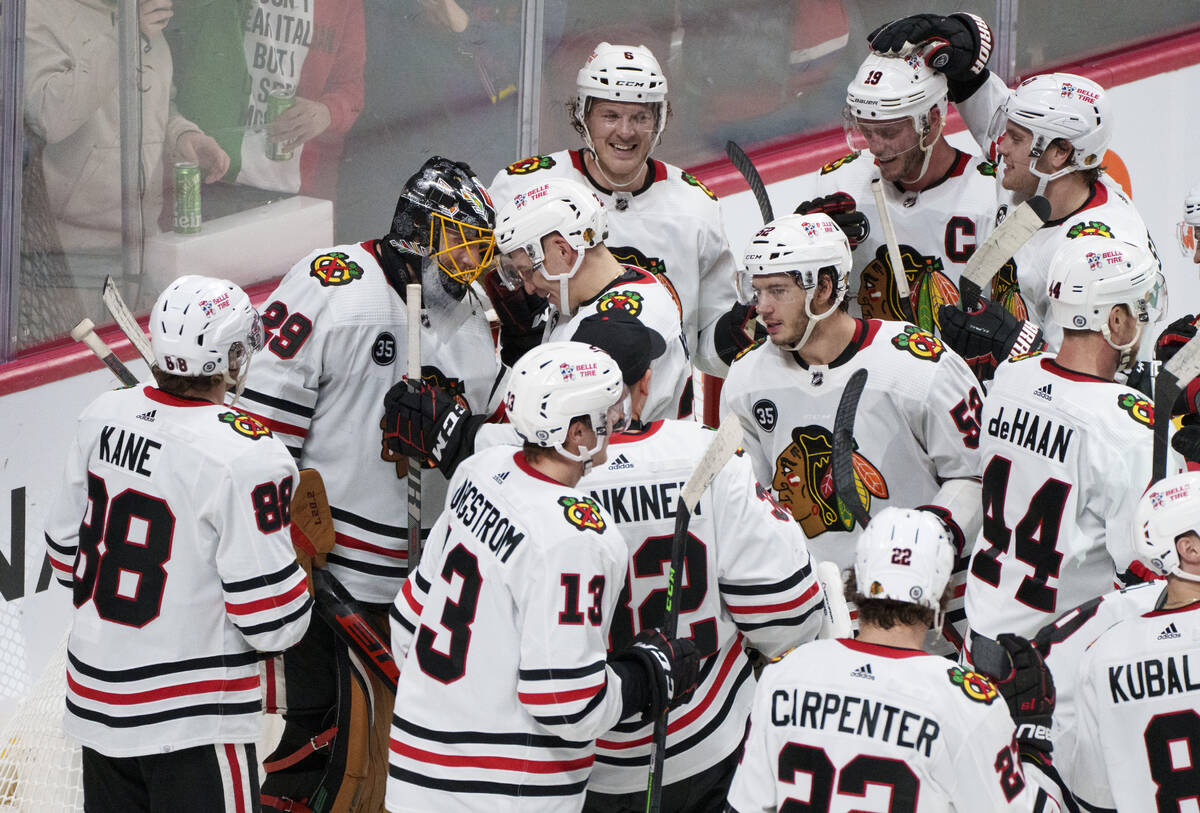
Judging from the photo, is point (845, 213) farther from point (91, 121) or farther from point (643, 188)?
point (91, 121)

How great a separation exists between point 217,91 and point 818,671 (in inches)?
129

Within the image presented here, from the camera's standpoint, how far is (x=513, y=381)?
2844 mm

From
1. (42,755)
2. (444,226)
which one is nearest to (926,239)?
(444,226)

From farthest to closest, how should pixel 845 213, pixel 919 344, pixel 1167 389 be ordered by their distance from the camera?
pixel 845 213, pixel 919 344, pixel 1167 389

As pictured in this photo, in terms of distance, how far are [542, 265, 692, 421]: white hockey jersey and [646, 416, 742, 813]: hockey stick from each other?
607 mm

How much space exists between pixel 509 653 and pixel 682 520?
0.40 m

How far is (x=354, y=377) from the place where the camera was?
3746 millimetres

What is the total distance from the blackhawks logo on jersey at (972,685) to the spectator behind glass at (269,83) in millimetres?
3302

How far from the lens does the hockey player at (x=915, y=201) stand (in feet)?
14.8

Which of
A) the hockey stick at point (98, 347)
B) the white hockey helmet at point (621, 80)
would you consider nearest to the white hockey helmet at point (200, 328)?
the hockey stick at point (98, 347)

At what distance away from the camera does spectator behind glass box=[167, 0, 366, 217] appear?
507cm

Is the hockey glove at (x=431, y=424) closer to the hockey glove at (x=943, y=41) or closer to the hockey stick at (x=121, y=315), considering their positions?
the hockey stick at (x=121, y=315)

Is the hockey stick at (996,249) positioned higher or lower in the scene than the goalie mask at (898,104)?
lower

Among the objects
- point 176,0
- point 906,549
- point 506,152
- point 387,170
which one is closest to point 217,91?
point 176,0
